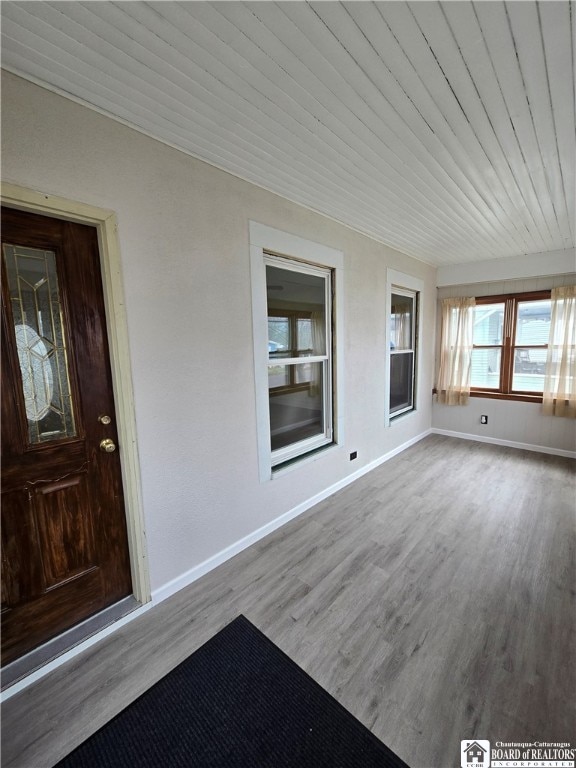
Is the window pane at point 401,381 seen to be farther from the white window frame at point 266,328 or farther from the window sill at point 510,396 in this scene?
the white window frame at point 266,328

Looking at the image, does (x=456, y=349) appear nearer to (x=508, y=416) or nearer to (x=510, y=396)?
(x=510, y=396)

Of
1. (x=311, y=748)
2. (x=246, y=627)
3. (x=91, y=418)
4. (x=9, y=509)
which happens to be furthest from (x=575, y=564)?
(x=9, y=509)

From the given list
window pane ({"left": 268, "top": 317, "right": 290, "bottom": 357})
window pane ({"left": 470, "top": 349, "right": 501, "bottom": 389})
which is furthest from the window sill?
window pane ({"left": 268, "top": 317, "right": 290, "bottom": 357})

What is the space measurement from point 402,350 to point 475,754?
3710 millimetres

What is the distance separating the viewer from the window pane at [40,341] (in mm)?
1403

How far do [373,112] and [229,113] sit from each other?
2.32 feet

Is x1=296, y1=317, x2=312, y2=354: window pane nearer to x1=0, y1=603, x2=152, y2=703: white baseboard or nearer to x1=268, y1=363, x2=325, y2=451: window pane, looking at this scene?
x1=268, y1=363, x2=325, y2=451: window pane

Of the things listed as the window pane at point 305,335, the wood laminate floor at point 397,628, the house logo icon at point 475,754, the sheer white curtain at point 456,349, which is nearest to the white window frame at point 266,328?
the window pane at point 305,335

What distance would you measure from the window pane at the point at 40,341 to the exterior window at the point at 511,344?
16.3 ft

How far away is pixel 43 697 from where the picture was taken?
1.36 meters

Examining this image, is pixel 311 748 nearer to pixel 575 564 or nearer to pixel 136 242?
pixel 575 564

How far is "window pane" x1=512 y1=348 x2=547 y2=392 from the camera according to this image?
4133mm

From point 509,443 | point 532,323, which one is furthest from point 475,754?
point 532,323

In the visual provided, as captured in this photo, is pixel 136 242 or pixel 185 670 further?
pixel 136 242
